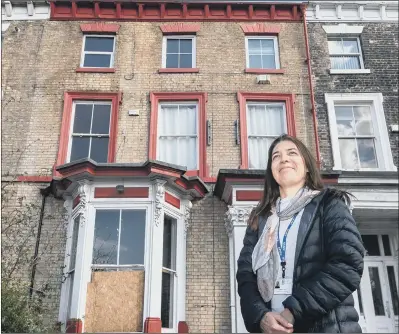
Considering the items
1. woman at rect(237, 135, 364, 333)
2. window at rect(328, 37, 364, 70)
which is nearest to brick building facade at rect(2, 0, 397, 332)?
window at rect(328, 37, 364, 70)

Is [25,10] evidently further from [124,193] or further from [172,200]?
[172,200]

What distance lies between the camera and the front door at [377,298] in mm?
9773

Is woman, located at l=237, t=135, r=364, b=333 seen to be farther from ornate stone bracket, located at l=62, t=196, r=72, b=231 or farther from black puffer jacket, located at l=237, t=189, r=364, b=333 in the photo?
ornate stone bracket, located at l=62, t=196, r=72, b=231

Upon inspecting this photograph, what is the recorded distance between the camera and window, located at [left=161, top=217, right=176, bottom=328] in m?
8.89

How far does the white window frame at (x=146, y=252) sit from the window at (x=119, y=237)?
0.36 feet

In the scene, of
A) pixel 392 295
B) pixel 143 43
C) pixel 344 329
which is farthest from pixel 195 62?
pixel 344 329

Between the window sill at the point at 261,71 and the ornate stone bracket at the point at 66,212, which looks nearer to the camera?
the ornate stone bracket at the point at 66,212

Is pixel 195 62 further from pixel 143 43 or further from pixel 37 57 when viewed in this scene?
pixel 37 57

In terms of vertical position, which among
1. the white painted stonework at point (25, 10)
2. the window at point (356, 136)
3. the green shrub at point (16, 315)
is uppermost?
the white painted stonework at point (25, 10)

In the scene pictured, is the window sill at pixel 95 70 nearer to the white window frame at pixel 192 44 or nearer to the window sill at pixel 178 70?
the window sill at pixel 178 70

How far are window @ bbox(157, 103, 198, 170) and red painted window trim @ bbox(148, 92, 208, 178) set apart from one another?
0.14m

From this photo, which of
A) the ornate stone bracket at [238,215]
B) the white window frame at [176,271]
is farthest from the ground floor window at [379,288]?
the white window frame at [176,271]

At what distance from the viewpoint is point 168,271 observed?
9.14 m

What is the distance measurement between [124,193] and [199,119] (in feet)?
10.6
